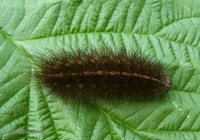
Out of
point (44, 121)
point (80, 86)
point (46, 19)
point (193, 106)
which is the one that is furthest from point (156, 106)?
point (46, 19)

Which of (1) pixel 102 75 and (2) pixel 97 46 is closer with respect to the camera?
(1) pixel 102 75

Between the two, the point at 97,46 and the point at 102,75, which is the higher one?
the point at 97,46

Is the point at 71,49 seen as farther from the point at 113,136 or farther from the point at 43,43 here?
the point at 113,136

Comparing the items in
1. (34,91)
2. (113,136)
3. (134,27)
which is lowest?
(113,136)
